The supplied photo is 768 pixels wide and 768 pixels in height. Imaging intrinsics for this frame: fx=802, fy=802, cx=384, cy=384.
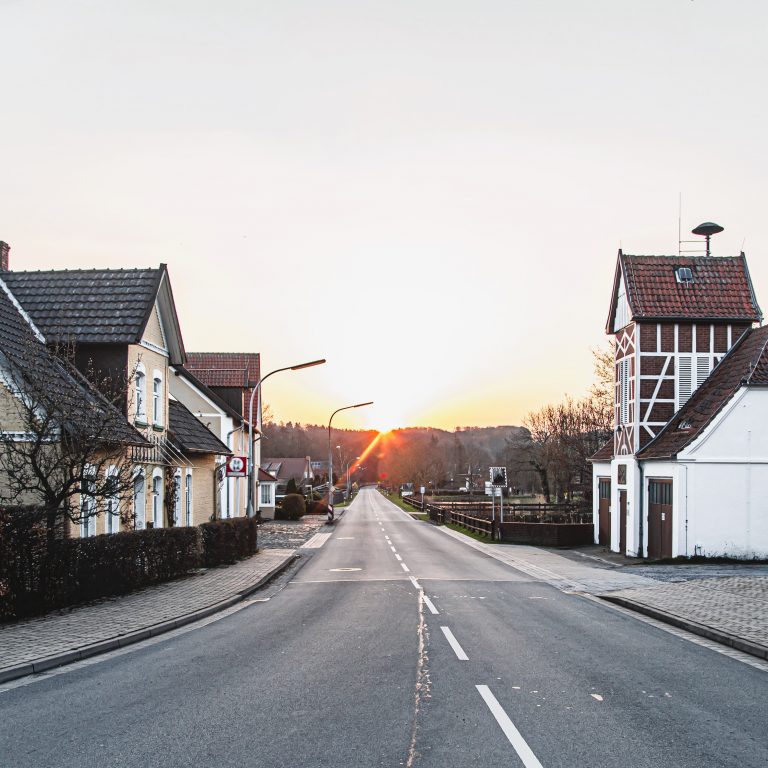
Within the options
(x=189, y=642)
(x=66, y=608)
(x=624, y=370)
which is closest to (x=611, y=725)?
(x=189, y=642)

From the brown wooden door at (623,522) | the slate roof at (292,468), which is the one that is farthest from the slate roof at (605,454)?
the slate roof at (292,468)

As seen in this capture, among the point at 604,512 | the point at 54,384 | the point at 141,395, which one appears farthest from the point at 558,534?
the point at 54,384

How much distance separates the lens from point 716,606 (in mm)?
15062

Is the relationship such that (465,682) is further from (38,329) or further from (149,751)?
(38,329)

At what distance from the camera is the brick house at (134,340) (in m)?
21.8

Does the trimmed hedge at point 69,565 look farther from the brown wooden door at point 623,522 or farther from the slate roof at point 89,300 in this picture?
the brown wooden door at point 623,522

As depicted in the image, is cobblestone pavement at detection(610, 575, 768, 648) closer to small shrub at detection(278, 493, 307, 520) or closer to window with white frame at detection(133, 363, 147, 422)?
window with white frame at detection(133, 363, 147, 422)

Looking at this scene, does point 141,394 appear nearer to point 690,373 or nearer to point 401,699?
point 401,699

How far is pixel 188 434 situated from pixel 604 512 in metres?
17.1

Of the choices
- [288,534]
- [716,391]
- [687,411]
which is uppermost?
[716,391]

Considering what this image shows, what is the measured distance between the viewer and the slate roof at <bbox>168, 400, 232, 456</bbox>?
85.8 feet

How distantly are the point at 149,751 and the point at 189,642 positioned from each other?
17.4 ft

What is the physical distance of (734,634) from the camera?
11.9 m

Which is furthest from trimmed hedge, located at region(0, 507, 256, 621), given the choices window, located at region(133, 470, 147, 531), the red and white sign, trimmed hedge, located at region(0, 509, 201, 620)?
the red and white sign
